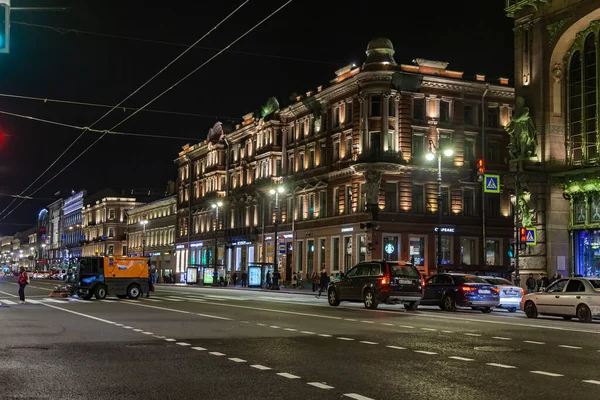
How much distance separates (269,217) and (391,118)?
20.3 metres

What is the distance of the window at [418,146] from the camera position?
60.2 meters

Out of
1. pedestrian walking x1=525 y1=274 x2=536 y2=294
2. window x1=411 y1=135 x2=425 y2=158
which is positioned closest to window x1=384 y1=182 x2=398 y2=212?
window x1=411 y1=135 x2=425 y2=158

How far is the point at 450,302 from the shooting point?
29.7 meters

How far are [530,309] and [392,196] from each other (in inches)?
1297

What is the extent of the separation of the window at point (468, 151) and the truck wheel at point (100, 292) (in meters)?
35.4

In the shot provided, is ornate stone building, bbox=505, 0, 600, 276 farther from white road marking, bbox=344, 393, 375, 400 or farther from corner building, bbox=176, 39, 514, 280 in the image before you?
white road marking, bbox=344, 393, 375, 400

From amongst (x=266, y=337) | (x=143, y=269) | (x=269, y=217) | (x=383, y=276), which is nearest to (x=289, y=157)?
(x=269, y=217)

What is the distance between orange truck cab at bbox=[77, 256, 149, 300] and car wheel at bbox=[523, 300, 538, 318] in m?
19.6

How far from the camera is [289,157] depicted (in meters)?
71.6

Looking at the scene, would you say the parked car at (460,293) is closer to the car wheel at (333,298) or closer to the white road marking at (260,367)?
the car wheel at (333,298)

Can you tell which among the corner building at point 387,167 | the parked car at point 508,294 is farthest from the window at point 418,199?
the parked car at point 508,294

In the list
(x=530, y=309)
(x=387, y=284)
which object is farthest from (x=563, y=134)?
(x=387, y=284)

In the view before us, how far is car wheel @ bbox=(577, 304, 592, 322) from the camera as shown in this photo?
78.5 ft

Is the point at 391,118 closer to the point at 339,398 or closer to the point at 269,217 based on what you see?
the point at 269,217
